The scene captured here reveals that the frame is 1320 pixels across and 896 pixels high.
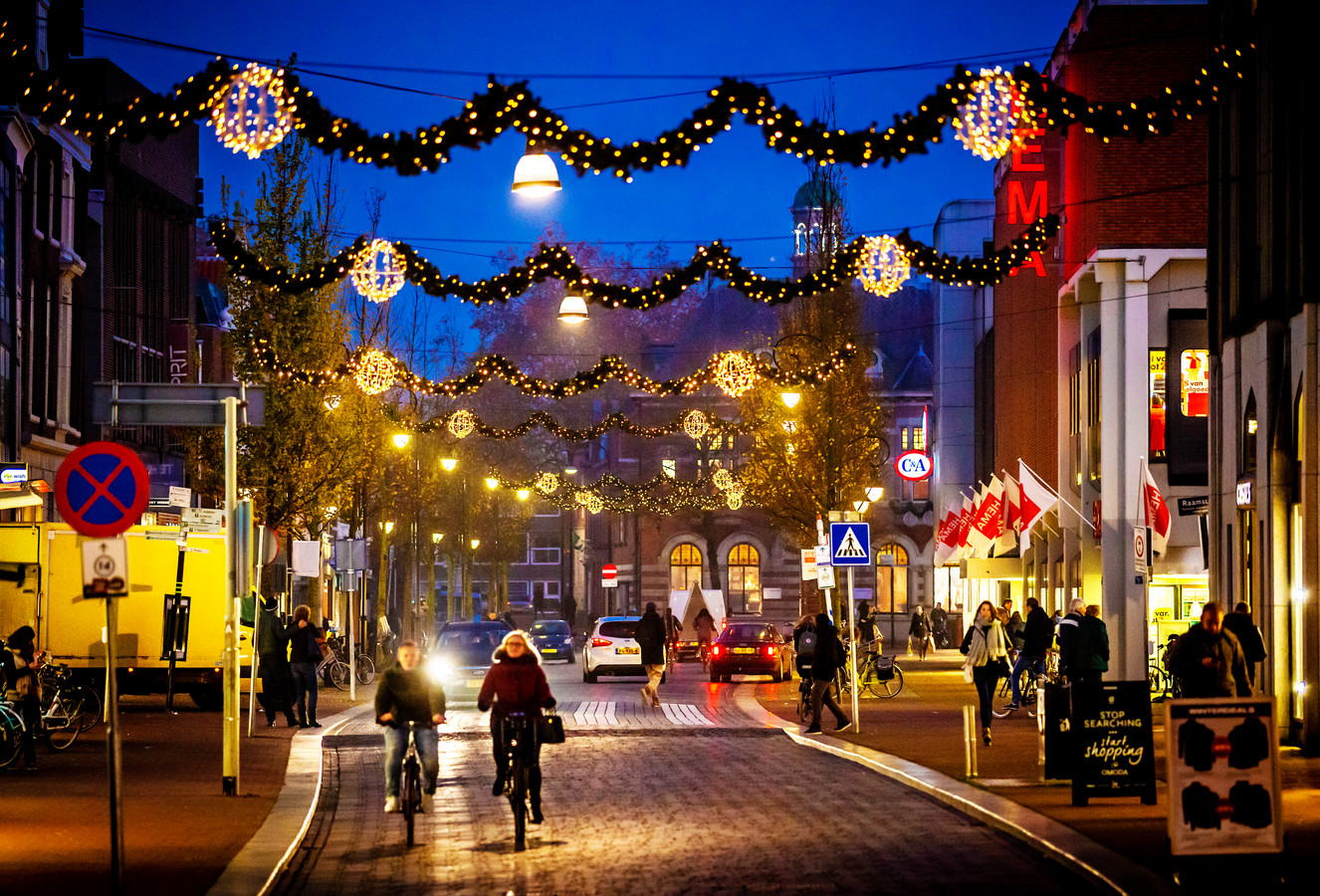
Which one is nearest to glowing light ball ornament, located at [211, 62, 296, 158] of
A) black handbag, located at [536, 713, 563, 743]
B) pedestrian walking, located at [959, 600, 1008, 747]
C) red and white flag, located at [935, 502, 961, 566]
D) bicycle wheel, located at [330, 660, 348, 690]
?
black handbag, located at [536, 713, 563, 743]

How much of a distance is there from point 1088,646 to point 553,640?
32.6 metres

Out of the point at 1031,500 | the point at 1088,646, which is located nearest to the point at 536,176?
the point at 1088,646

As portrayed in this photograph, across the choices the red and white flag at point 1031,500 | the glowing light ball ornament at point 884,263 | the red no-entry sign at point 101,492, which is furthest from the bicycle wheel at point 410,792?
the red and white flag at point 1031,500

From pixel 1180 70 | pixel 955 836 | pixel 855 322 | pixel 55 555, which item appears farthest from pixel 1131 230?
pixel 955 836

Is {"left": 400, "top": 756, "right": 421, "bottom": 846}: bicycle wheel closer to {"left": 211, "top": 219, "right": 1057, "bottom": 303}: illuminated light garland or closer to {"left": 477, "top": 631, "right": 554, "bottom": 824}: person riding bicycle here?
{"left": 477, "top": 631, "right": 554, "bottom": 824}: person riding bicycle

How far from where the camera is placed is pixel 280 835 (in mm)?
14039

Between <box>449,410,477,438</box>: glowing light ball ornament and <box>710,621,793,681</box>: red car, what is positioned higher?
<box>449,410,477,438</box>: glowing light ball ornament

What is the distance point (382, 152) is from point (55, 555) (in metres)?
18.0

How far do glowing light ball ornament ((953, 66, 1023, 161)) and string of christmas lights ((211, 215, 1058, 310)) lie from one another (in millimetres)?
3783

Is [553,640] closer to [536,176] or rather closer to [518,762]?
[536,176]

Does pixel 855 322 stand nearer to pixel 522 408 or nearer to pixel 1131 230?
pixel 1131 230

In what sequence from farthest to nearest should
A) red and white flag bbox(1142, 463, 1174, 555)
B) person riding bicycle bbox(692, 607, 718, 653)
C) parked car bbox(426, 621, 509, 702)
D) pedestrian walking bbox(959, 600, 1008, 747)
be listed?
person riding bicycle bbox(692, 607, 718, 653), parked car bbox(426, 621, 509, 702), red and white flag bbox(1142, 463, 1174, 555), pedestrian walking bbox(959, 600, 1008, 747)

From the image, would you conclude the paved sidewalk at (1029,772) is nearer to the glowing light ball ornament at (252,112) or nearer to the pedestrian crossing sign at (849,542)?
the pedestrian crossing sign at (849,542)

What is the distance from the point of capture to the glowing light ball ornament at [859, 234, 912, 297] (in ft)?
64.0
